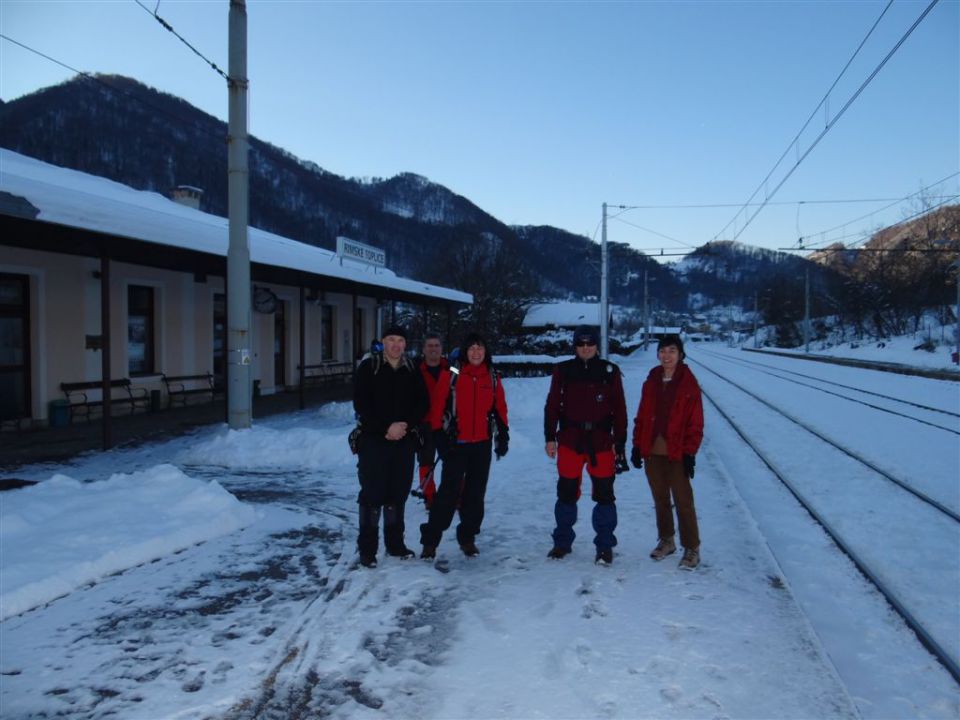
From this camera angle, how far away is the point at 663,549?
17.0 feet

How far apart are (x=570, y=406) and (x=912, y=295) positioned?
184 ft

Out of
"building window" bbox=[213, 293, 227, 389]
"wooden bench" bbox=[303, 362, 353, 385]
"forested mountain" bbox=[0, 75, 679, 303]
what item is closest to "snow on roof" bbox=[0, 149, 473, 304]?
"building window" bbox=[213, 293, 227, 389]

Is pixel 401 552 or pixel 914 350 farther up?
pixel 914 350

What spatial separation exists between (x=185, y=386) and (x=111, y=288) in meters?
2.96

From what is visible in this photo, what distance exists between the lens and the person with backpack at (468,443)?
5.18 meters

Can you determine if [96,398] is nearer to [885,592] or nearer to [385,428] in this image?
[385,428]

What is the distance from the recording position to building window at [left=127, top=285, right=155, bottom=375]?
1313 cm

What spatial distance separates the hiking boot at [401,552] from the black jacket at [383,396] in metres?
0.95

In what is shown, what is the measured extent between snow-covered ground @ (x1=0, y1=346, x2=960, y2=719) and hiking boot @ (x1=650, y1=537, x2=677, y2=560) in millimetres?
116

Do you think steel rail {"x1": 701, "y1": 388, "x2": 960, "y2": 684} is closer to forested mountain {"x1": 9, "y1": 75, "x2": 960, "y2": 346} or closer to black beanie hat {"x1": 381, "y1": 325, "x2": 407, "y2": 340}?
black beanie hat {"x1": 381, "y1": 325, "x2": 407, "y2": 340}

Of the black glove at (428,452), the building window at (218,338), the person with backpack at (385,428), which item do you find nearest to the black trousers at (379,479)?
the person with backpack at (385,428)

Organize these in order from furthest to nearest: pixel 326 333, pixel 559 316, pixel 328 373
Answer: pixel 559 316, pixel 326 333, pixel 328 373

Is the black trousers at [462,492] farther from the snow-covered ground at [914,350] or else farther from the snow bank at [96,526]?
the snow-covered ground at [914,350]

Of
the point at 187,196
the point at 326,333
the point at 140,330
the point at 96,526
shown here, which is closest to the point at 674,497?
the point at 96,526
